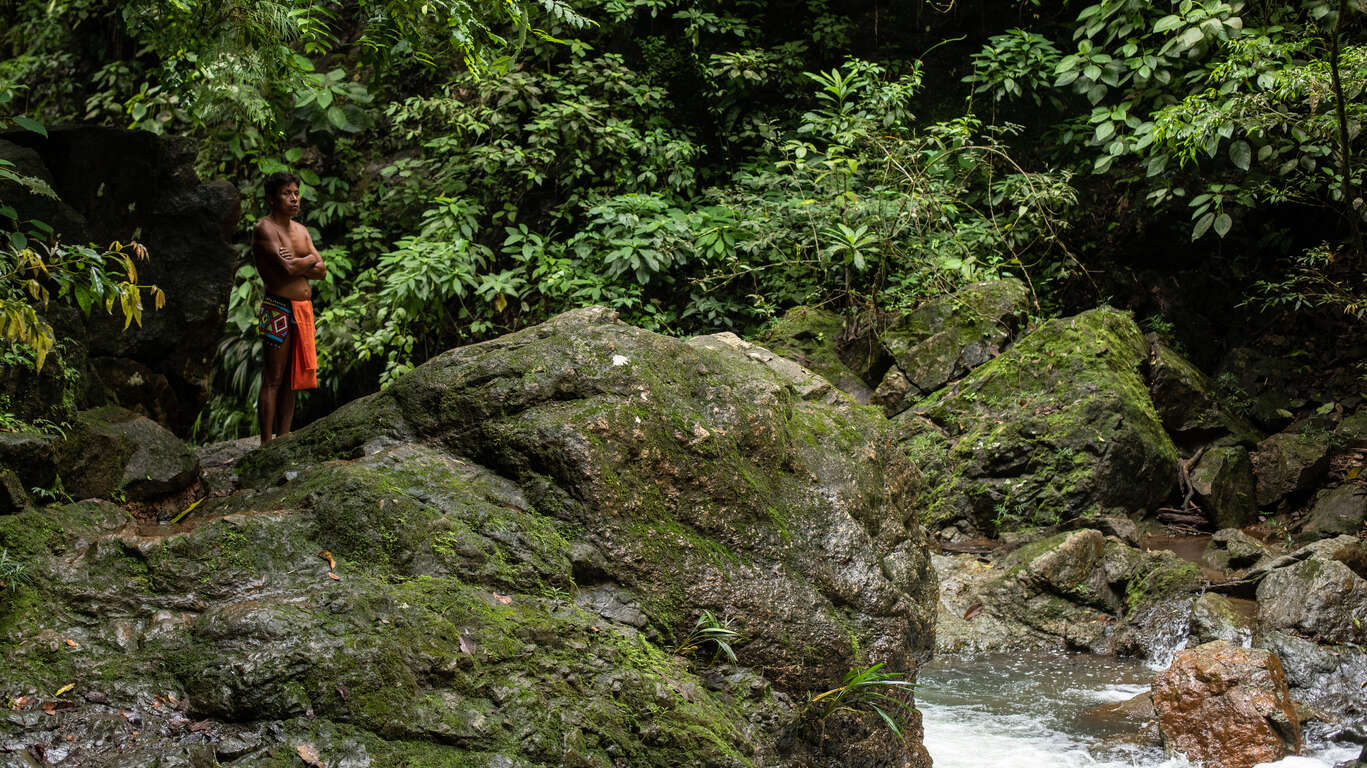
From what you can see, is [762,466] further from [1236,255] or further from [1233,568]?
[1236,255]

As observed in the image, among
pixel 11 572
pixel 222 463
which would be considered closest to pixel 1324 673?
pixel 11 572

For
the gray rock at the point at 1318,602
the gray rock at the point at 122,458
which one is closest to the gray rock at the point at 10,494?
the gray rock at the point at 122,458

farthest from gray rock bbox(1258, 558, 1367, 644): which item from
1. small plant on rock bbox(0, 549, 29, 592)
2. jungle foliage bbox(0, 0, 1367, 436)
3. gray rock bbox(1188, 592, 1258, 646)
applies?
small plant on rock bbox(0, 549, 29, 592)

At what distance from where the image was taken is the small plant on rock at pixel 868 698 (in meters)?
3.32

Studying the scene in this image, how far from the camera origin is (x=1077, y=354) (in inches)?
292

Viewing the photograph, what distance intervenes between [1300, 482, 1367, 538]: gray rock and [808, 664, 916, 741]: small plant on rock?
4592 mm

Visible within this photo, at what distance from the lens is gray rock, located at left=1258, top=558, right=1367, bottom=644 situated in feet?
16.3

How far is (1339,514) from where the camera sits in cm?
662

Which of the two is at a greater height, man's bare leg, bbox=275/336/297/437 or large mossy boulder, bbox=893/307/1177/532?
large mossy boulder, bbox=893/307/1177/532

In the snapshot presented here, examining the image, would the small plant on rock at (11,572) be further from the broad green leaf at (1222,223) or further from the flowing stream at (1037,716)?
the broad green leaf at (1222,223)

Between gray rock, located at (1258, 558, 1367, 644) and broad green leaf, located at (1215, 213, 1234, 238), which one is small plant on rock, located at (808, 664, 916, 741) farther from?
broad green leaf, located at (1215, 213, 1234, 238)

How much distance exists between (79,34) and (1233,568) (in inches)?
504

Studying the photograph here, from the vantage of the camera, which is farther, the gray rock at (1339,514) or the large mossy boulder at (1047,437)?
the large mossy boulder at (1047,437)

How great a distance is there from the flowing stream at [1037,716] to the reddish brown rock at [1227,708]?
0.08 meters
